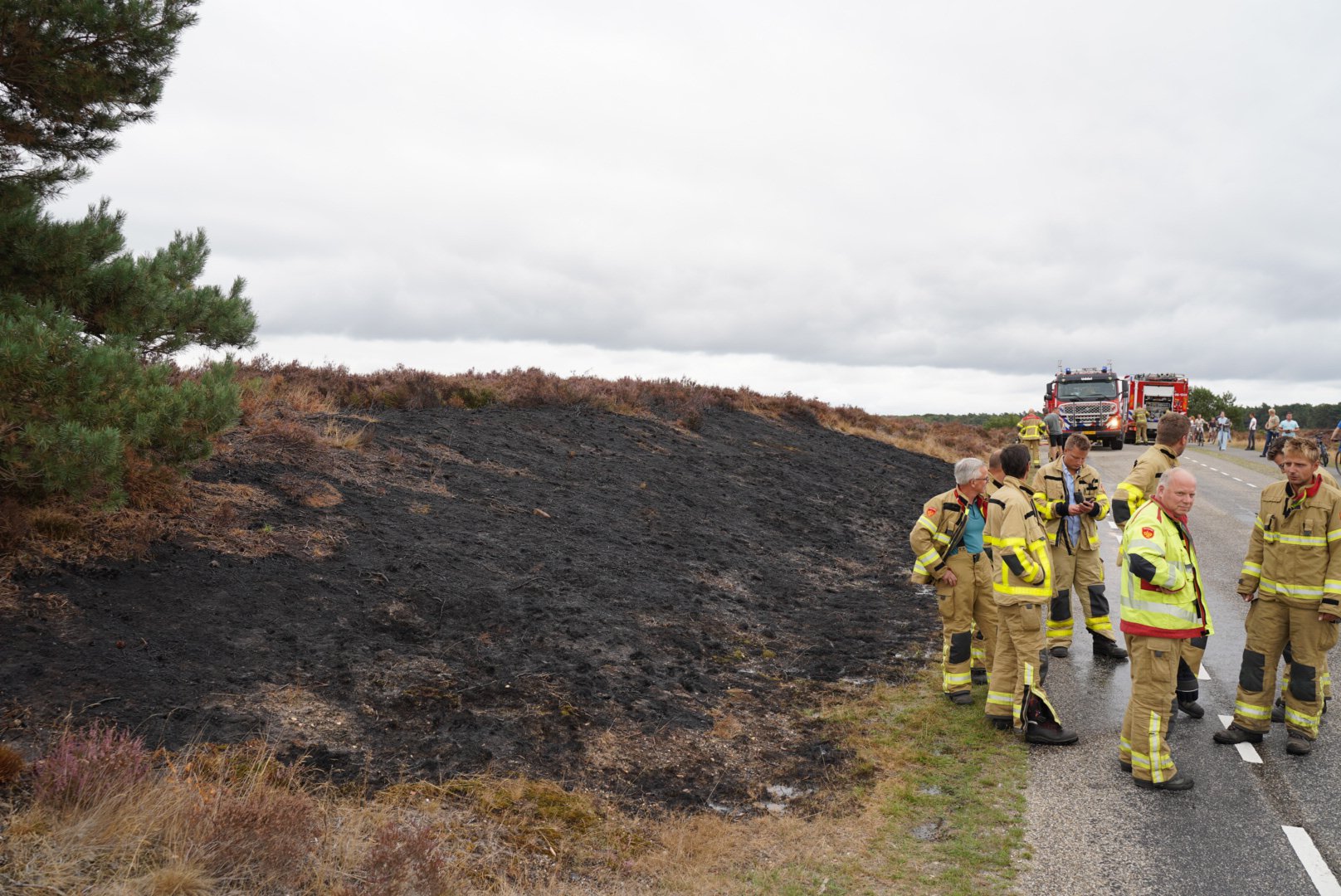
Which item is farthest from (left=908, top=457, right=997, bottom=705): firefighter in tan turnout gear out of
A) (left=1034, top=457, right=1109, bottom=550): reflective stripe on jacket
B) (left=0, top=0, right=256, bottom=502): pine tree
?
(left=0, top=0, right=256, bottom=502): pine tree

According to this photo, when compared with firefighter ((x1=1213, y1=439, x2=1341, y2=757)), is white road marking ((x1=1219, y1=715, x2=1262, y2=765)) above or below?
below

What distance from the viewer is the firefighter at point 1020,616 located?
268 inches

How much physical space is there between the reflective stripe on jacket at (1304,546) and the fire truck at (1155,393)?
34.8 meters

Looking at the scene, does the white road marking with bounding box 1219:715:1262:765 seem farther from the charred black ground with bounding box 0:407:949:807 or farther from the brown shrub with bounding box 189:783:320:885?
the brown shrub with bounding box 189:783:320:885

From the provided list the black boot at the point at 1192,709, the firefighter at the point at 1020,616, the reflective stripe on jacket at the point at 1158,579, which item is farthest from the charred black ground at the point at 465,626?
the black boot at the point at 1192,709

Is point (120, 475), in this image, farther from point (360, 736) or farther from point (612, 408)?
point (612, 408)

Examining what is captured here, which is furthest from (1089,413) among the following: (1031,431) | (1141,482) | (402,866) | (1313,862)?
(402,866)

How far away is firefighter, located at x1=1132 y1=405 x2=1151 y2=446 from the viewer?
37.7 metres

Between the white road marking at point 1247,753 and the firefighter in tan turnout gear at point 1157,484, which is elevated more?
the firefighter in tan turnout gear at point 1157,484

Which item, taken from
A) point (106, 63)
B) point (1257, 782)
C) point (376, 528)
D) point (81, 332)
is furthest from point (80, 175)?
point (1257, 782)

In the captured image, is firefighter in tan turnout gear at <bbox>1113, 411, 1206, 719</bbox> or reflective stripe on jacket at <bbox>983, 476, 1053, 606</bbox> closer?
reflective stripe on jacket at <bbox>983, 476, 1053, 606</bbox>

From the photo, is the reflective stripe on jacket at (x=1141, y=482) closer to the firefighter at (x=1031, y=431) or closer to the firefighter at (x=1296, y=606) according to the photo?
the firefighter at (x=1296, y=606)

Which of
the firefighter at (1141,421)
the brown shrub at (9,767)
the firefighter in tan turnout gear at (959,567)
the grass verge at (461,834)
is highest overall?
the firefighter at (1141,421)

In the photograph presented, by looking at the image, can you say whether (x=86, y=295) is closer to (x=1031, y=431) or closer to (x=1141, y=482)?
(x=1141, y=482)
